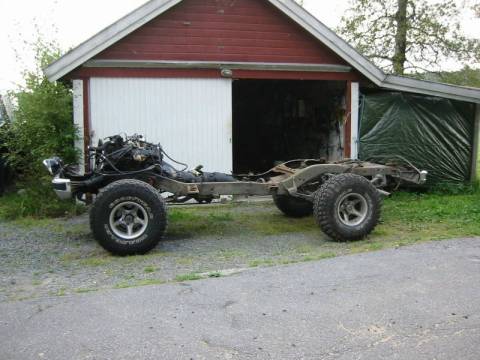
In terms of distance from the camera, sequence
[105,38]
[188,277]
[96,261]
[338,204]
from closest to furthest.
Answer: [188,277] < [96,261] < [338,204] < [105,38]

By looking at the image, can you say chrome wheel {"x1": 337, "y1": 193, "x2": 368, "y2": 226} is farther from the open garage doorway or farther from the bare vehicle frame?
the open garage doorway

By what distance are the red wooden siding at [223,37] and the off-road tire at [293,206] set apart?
10.5 ft

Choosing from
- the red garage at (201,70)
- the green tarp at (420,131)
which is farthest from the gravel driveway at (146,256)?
the green tarp at (420,131)

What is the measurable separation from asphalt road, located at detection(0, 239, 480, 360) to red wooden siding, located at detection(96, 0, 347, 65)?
5952 mm

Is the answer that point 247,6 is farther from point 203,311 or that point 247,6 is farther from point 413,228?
point 203,311

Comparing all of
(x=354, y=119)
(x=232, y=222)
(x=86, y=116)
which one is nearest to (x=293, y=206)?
(x=232, y=222)

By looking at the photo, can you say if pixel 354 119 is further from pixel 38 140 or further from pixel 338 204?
pixel 38 140

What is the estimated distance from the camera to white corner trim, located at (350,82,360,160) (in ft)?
38.2

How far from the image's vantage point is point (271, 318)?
4508 mm

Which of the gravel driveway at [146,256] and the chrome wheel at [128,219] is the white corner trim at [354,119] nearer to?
the gravel driveway at [146,256]

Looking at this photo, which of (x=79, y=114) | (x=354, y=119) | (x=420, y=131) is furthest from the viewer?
(x=420, y=131)

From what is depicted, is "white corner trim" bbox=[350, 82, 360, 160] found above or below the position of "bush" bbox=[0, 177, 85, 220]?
above

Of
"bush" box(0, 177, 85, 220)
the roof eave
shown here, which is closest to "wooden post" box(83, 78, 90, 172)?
the roof eave

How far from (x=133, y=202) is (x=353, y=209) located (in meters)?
2.98
